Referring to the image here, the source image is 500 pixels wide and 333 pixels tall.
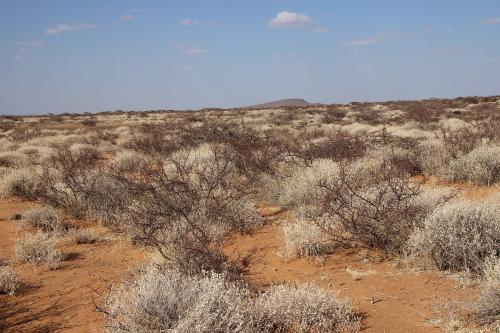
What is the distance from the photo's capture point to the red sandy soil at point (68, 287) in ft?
14.1

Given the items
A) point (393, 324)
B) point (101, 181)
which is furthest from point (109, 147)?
point (393, 324)

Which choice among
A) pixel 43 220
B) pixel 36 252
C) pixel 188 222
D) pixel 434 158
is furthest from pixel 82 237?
pixel 434 158

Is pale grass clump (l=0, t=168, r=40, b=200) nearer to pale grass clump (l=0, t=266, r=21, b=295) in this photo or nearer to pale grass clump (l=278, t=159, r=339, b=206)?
pale grass clump (l=0, t=266, r=21, b=295)

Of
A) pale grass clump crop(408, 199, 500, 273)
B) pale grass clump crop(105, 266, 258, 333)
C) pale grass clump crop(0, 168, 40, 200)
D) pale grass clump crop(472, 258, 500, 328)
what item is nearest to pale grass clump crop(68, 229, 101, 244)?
pale grass clump crop(105, 266, 258, 333)

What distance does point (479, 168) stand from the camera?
28.3 feet

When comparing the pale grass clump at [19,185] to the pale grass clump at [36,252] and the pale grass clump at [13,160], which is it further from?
the pale grass clump at [36,252]

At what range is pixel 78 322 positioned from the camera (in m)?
4.26

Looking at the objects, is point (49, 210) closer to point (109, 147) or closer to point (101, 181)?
point (101, 181)

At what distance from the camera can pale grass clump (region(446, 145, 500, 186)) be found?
8.63 meters

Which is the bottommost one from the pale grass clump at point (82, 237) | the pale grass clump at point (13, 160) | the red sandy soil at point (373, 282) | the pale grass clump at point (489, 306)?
the red sandy soil at point (373, 282)

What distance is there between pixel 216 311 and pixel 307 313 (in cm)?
80

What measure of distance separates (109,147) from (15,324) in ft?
49.4

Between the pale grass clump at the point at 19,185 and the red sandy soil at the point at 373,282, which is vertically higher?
the pale grass clump at the point at 19,185

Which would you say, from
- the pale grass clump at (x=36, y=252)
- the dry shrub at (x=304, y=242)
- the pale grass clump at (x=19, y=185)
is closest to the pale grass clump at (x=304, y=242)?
the dry shrub at (x=304, y=242)
